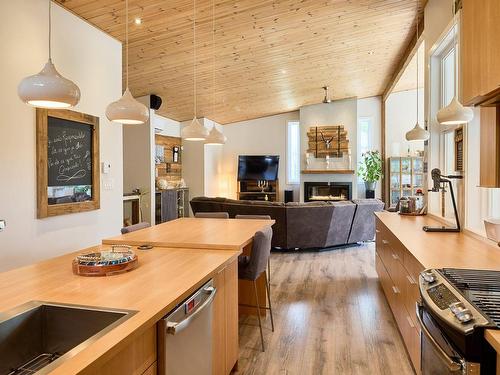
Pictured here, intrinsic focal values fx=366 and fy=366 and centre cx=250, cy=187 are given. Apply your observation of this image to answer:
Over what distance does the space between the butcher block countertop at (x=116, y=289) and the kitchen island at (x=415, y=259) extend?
118 cm

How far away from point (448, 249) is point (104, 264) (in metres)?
2.10

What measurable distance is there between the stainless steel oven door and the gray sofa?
13.5 ft

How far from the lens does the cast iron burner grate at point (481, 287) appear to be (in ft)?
4.15

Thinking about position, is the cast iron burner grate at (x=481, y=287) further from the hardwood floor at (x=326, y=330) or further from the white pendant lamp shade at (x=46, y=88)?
the white pendant lamp shade at (x=46, y=88)

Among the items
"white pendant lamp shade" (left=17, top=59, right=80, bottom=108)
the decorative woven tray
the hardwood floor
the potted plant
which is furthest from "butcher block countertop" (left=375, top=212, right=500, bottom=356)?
the potted plant

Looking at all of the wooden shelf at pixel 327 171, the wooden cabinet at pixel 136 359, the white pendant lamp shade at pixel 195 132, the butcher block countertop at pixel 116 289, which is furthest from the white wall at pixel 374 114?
the wooden cabinet at pixel 136 359

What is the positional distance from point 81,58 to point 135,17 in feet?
2.34

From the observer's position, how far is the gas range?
3.83 feet

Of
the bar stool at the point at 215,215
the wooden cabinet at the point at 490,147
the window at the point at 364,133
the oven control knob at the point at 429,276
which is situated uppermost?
the window at the point at 364,133

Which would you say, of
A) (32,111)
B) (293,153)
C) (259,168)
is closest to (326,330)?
(32,111)

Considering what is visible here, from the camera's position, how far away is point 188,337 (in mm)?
1571

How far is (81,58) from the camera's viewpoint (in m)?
3.78

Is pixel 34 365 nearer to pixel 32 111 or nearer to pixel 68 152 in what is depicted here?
pixel 32 111

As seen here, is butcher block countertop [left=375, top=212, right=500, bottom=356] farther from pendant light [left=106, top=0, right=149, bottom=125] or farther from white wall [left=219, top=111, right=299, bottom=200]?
white wall [left=219, top=111, right=299, bottom=200]
